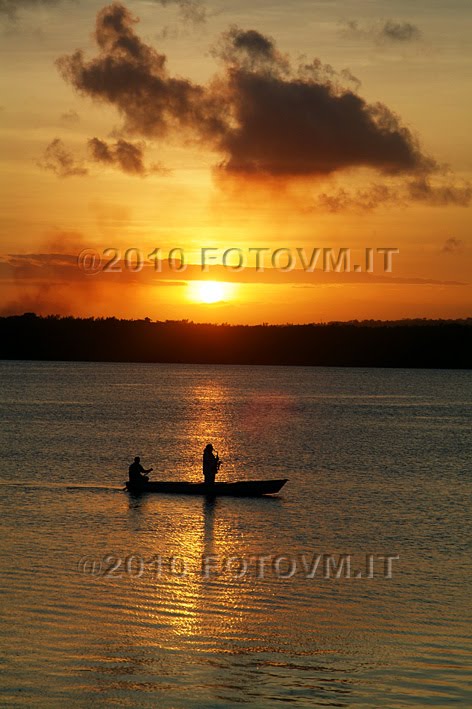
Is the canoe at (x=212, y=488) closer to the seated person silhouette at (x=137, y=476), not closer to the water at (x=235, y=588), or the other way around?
the seated person silhouette at (x=137, y=476)

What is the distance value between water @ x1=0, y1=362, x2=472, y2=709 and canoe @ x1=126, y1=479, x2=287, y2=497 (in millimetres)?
490

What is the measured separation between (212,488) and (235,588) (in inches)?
683

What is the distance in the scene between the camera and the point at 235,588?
79.2ft

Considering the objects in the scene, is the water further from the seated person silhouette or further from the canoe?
the seated person silhouette

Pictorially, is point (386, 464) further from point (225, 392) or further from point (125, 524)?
point (225, 392)

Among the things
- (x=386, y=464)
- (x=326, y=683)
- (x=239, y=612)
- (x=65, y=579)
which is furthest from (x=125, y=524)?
(x=386, y=464)

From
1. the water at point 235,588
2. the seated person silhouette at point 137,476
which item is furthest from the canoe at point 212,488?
the water at point 235,588

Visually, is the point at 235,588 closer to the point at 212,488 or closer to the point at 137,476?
the point at 212,488

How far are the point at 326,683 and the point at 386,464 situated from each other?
149 feet

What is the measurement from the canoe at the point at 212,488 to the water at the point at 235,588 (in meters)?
0.49

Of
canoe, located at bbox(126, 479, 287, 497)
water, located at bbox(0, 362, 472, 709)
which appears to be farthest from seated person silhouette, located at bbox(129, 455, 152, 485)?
water, located at bbox(0, 362, 472, 709)

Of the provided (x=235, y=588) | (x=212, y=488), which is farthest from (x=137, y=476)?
(x=235, y=588)

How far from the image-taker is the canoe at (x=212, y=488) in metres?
41.6

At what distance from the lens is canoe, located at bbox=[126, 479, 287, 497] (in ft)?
136
